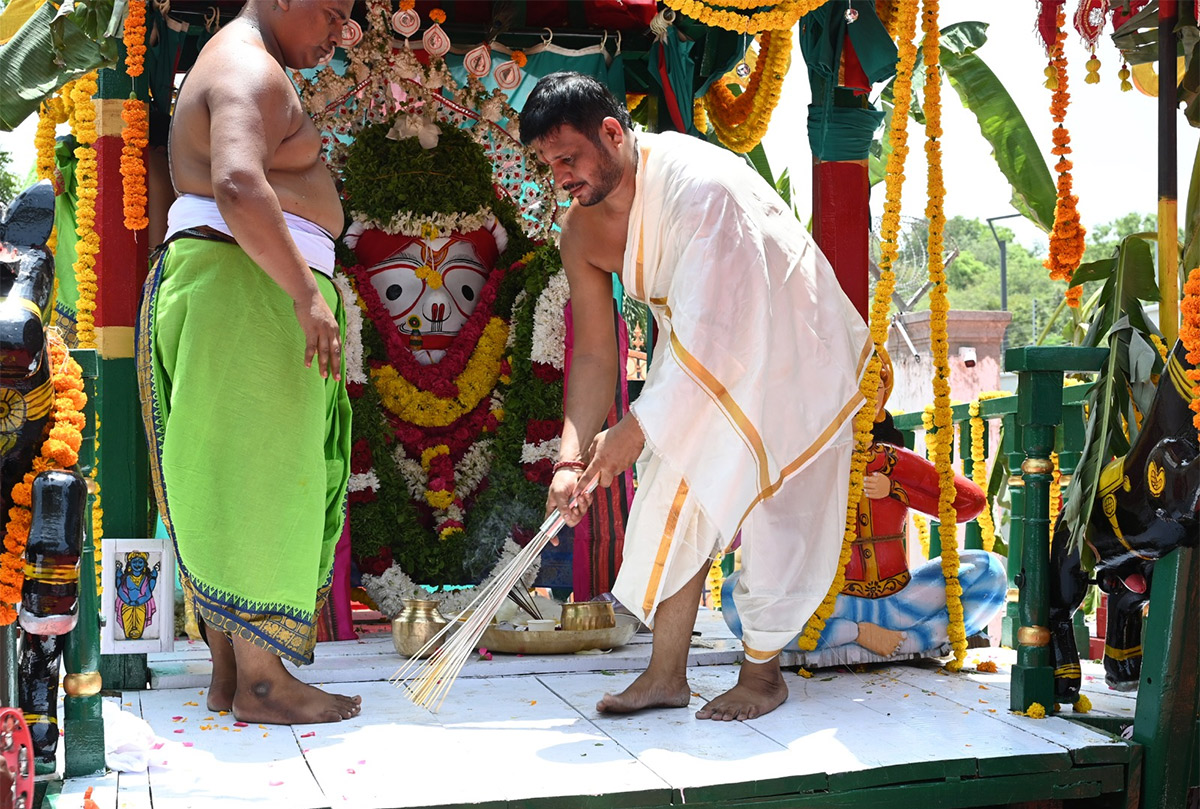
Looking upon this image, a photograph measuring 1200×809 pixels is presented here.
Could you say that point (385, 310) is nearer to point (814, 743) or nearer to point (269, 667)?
point (269, 667)

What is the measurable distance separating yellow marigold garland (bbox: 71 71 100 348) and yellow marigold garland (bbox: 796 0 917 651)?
2377 mm

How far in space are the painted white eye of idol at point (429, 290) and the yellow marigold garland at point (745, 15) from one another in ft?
4.60

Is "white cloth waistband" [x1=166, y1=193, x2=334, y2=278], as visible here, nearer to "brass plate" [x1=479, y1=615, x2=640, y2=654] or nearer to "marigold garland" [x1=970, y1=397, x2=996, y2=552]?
"brass plate" [x1=479, y1=615, x2=640, y2=654]

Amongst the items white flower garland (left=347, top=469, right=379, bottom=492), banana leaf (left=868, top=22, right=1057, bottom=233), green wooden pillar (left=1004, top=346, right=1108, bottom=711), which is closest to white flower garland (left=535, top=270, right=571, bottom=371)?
white flower garland (left=347, top=469, right=379, bottom=492)

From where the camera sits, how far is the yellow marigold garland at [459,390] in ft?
15.6

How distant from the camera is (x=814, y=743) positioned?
2.90m

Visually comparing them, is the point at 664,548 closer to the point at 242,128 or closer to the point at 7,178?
the point at 242,128

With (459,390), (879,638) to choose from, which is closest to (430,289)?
(459,390)

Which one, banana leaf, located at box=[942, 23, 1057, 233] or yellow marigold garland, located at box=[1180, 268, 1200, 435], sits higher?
banana leaf, located at box=[942, 23, 1057, 233]

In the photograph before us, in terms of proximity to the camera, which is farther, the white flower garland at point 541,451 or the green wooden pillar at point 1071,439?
the white flower garland at point 541,451

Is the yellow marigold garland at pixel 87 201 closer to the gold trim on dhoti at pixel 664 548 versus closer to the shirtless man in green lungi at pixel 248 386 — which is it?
the shirtless man in green lungi at pixel 248 386

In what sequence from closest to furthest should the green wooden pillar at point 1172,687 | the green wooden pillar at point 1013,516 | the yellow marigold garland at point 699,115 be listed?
the green wooden pillar at point 1172,687
the green wooden pillar at point 1013,516
the yellow marigold garland at point 699,115

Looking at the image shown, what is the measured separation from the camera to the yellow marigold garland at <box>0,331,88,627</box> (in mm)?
2408

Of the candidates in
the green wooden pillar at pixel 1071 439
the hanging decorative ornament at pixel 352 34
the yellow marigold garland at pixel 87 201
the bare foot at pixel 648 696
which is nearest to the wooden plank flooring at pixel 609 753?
the bare foot at pixel 648 696
